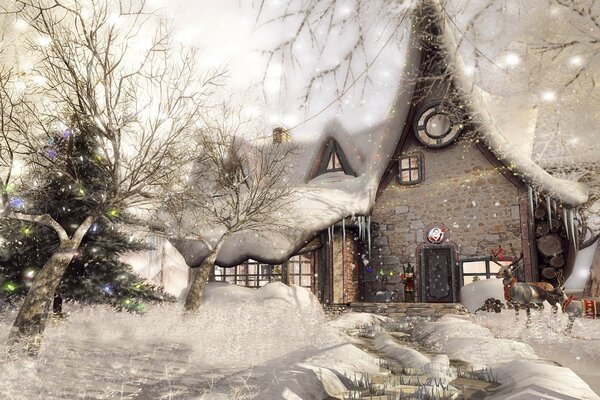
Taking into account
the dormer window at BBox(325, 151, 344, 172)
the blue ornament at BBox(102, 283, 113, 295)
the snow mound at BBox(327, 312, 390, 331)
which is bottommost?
the snow mound at BBox(327, 312, 390, 331)

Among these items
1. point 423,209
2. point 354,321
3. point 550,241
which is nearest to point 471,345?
point 354,321

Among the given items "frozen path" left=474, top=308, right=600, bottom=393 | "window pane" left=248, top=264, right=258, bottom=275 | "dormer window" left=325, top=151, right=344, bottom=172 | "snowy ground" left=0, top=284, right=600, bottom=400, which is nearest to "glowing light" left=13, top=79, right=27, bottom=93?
"snowy ground" left=0, top=284, right=600, bottom=400

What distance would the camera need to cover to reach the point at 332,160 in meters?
15.7

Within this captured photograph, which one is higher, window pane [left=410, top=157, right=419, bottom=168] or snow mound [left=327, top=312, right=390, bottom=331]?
window pane [left=410, top=157, right=419, bottom=168]

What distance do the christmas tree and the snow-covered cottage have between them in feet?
12.7

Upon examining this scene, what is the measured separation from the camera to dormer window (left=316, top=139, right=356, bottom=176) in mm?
15336

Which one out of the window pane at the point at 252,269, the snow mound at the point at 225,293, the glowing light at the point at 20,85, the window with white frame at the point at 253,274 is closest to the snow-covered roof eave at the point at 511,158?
the snow mound at the point at 225,293

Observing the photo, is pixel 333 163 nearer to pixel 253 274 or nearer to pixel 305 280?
pixel 305 280

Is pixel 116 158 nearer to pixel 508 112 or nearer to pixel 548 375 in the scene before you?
pixel 548 375

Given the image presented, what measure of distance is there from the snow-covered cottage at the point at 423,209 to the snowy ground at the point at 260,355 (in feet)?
9.67

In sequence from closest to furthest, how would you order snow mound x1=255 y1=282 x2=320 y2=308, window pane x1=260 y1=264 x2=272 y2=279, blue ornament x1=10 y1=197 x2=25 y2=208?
blue ornament x1=10 y1=197 x2=25 y2=208 < snow mound x1=255 y1=282 x2=320 y2=308 < window pane x1=260 y1=264 x2=272 y2=279

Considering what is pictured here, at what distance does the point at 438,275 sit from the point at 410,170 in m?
3.38

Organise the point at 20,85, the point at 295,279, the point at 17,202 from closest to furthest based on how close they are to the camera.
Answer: the point at 20,85 < the point at 17,202 < the point at 295,279

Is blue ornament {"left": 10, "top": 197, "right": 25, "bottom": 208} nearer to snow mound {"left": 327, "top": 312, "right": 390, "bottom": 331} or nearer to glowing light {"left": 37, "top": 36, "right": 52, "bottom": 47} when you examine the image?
glowing light {"left": 37, "top": 36, "right": 52, "bottom": 47}
